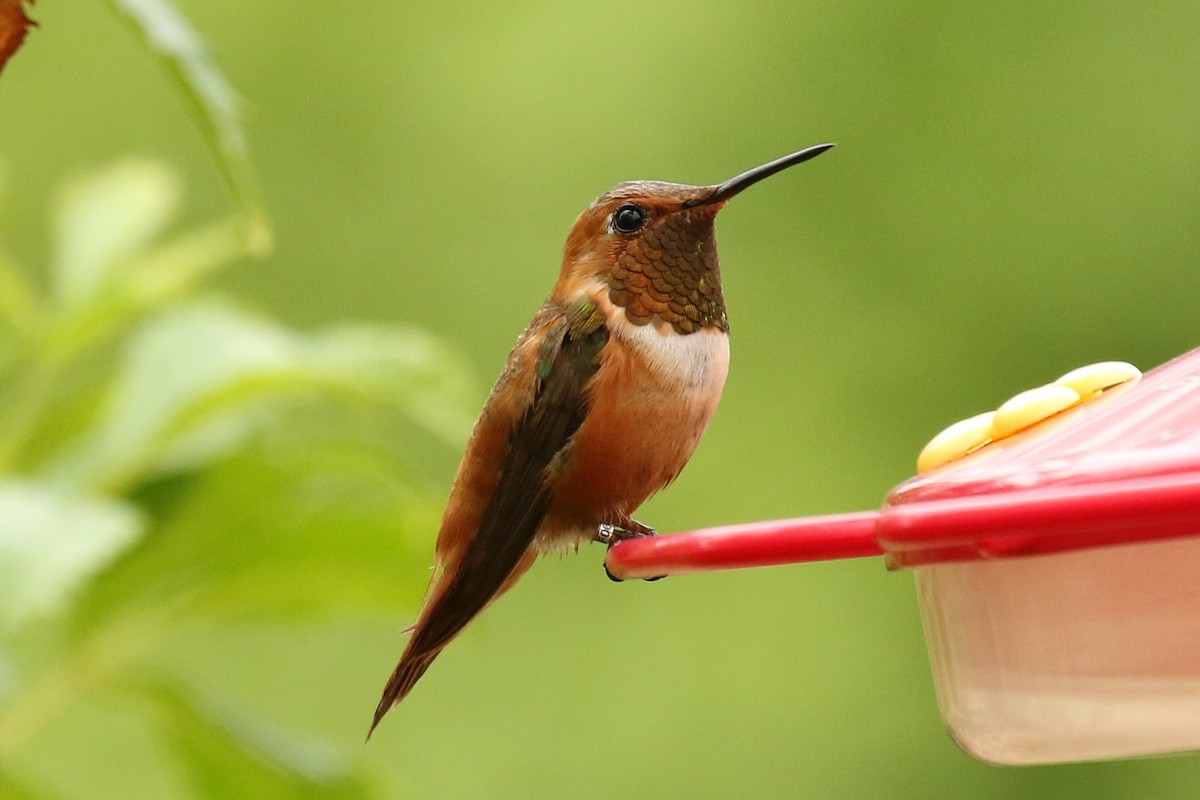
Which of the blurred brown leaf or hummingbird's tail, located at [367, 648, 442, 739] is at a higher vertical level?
the blurred brown leaf

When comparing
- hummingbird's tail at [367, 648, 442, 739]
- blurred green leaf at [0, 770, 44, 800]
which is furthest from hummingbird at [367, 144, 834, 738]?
blurred green leaf at [0, 770, 44, 800]

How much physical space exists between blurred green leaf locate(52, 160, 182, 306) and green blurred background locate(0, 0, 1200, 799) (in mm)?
1495

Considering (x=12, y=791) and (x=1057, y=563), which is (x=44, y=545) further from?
(x=1057, y=563)

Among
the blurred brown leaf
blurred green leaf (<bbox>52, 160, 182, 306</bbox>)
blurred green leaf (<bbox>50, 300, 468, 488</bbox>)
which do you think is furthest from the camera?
blurred green leaf (<bbox>52, 160, 182, 306</bbox>)

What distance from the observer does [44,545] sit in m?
1.30

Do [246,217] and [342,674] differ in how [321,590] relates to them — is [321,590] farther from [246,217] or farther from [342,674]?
[342,674]

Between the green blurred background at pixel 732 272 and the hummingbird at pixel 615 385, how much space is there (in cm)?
226

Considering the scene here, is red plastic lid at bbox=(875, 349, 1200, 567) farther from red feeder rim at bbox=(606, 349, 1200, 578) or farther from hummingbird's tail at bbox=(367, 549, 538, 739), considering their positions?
hummingbird's tail at bbox=(367, 549, 538, 739)

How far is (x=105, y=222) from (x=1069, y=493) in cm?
169

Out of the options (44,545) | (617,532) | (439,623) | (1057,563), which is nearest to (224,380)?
(44,545)

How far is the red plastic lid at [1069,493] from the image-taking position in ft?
1.98

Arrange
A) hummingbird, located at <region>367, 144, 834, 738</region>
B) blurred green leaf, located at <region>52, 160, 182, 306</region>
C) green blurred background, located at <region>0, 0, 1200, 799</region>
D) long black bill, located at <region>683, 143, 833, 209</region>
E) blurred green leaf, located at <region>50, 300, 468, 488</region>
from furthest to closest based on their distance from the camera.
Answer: green blurred background, located at <region>0, 0, 1200, 799</region>, blurred green leaf, located at <region>52, 160, 182, 306</region>, blurred green leaf, located at <region>50, 300, 468, 488</region>, hummingbird, located at <region>367, 144, 834, 738</region>, long black bill, located at <region>683, 143, 833, 209</region>

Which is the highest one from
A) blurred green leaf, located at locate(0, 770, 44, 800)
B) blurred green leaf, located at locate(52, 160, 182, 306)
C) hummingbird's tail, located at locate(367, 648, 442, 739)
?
blurred green leaf, located at locate(52, 160, 182, 306)

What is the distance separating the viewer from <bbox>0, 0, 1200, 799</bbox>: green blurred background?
341cm
